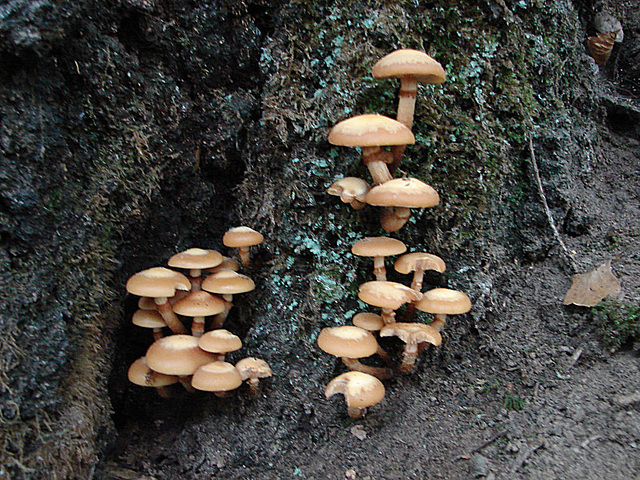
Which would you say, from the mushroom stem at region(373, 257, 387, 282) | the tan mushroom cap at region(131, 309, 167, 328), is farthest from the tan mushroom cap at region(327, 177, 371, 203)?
the tan mushroom cap at region(131, 309, 167, 328)

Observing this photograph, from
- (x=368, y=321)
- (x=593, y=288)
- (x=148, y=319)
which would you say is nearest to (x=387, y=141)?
(x=368, y=321)

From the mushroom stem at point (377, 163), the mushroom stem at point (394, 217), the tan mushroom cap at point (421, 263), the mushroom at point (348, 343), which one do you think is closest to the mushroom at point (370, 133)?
the mushroom stem at point (377, 163)

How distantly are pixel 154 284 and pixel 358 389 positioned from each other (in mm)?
1274

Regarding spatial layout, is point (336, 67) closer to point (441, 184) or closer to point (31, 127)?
point (441, 184)

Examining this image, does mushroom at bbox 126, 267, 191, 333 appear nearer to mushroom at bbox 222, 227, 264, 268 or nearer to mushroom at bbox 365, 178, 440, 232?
mushroom at bbox 222, 227, 264, 268

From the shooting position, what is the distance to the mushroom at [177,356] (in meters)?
2.53

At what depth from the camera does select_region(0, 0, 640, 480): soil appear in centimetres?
219

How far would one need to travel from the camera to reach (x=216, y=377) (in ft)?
8.14

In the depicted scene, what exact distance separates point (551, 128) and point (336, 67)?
5.96 feet

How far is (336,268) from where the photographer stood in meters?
2.85

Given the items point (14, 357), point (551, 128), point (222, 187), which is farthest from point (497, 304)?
point (14, 357)

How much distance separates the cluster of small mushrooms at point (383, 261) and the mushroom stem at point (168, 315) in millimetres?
990

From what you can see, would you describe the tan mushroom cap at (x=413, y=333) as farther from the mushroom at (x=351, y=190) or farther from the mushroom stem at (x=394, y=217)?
the mushroom at (x=351, y=190)

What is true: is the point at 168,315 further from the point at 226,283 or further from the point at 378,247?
the point at 378,247
